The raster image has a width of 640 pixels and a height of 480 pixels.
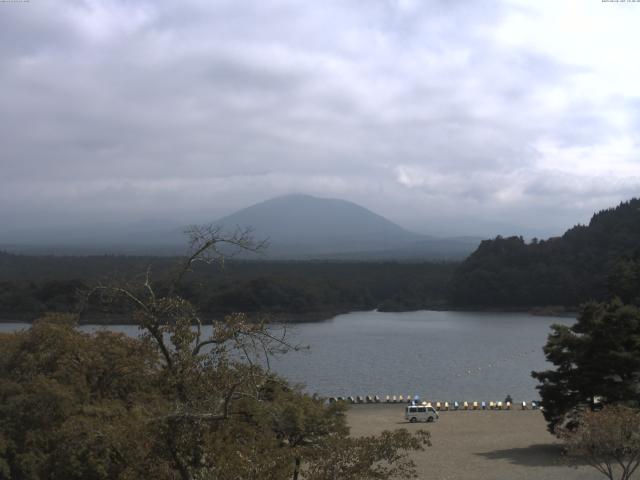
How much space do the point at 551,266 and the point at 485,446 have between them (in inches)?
1612

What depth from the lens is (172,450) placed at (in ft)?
15.4

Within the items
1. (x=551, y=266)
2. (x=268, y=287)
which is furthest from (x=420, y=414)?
(x=551, y=266)

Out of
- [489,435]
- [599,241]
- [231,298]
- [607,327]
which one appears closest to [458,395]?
[489,435]

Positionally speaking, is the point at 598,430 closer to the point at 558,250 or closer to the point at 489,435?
the point at 489,435

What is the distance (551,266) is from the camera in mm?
52125

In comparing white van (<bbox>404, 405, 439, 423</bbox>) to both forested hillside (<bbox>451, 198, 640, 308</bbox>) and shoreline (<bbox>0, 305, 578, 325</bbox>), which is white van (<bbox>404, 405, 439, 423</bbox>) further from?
forested hillside (<bbox>451, 198, 640, 308</bbox>)

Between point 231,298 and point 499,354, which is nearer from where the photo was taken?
point 499,354

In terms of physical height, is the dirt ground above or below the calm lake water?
above

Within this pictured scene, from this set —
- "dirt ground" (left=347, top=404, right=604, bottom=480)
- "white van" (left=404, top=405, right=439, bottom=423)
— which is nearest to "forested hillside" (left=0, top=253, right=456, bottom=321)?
"white van" (left=404, top=405, right=439, bottom=423)

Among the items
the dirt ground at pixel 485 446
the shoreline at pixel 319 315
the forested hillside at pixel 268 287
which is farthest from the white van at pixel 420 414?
the shoreline at pixel 319 315

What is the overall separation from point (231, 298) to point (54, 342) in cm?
3834

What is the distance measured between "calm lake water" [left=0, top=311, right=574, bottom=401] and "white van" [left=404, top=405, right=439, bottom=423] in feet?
11.1

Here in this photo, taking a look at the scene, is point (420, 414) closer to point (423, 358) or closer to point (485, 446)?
point (485, 446)

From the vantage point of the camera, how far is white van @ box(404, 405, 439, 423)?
677 inches
